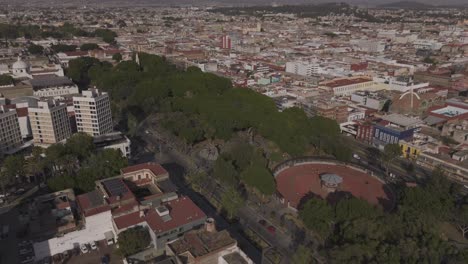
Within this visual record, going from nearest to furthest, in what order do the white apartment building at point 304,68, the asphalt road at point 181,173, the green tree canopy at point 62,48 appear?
the asphalt road at point 181,173 < the white apartment building at point 304,68 < the green tree canopy at point 62,48

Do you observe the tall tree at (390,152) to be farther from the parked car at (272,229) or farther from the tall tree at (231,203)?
the tall tree at (231,203)

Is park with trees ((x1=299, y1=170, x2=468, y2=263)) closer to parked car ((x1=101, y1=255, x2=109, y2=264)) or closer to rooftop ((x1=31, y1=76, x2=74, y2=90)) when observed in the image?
parked car ((x1=101, y1=255, x2=109, y2=264))

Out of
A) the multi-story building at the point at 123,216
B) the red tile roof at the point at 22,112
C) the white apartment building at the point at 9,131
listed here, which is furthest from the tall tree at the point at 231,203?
the red tile roof at the point at 22,112

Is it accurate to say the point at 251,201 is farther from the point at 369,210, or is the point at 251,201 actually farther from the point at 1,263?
the point at 1,263

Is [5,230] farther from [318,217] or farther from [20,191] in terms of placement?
[318,217]

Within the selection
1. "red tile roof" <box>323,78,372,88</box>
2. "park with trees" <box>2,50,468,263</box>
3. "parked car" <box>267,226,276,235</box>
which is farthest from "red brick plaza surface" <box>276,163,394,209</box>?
"red tile roof" <box>323,78,372,88</box>

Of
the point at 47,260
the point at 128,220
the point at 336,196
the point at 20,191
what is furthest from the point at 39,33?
the point at 336,196
